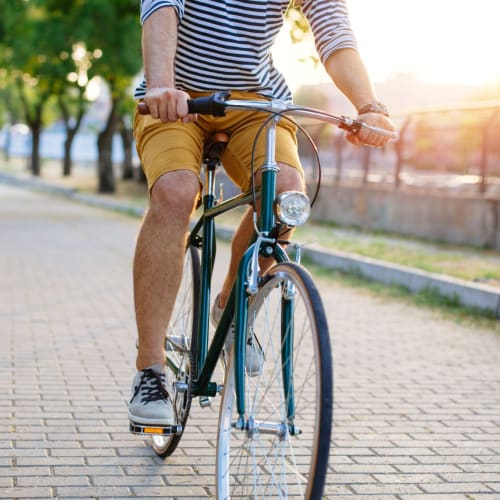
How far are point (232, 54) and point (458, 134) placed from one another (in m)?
9.87

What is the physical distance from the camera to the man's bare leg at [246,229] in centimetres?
321

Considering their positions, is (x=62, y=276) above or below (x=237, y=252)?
below

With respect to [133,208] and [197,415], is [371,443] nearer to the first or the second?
[197,415]

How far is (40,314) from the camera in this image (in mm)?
7426

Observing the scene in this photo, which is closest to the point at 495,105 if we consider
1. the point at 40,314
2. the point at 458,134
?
the point at 458,134

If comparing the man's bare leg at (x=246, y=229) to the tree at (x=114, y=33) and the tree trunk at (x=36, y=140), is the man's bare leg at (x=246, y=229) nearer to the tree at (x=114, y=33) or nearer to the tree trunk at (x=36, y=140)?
the tree at (x=114, y=33)

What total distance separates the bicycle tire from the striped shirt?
28.4 inches

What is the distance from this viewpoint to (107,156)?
27156 millimetres

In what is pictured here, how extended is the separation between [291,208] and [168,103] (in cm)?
48

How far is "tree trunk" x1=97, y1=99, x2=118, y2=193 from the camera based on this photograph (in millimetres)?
26828

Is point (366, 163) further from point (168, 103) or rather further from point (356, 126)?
point (168, 103)

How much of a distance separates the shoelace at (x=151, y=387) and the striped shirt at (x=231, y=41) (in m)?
1.00

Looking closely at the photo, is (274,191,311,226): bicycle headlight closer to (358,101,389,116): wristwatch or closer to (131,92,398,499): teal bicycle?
(131,92,398,499): teal bicycle

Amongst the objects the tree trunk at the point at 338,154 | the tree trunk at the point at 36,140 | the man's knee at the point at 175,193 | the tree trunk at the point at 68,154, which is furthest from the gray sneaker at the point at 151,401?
the tree trunk at the point at 36,140
